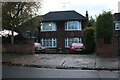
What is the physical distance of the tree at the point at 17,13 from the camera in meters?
22.7

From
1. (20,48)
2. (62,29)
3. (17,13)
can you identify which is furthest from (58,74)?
(62,29)

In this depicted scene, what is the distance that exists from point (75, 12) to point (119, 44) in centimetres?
2741

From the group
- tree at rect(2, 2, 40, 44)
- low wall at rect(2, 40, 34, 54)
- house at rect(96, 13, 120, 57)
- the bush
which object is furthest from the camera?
the bush

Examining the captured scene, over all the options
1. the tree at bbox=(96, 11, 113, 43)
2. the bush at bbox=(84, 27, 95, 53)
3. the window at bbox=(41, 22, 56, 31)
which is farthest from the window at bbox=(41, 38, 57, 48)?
the tree at bbox=(96, 11, 113, 43)

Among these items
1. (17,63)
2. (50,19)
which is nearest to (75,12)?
(50,19)

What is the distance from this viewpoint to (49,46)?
49.1 meters

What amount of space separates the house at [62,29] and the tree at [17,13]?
23.5 meters

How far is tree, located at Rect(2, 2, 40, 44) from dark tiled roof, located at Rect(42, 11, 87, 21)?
24.0m

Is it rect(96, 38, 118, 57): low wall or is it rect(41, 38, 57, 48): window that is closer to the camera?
rect(96, 38, 118, 57): low wall

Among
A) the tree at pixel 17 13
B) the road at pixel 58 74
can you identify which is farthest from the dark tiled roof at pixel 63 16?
the road at pixel 58 74

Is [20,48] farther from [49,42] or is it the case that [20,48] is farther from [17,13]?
[49,42]

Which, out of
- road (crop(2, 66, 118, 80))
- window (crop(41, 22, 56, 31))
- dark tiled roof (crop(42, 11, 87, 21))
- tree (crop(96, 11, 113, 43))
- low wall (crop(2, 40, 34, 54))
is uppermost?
dark tiled roof (crop(42, 11, 87, 21))

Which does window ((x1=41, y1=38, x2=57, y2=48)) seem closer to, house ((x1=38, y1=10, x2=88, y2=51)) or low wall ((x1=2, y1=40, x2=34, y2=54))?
house ((x1=38, y1=10, x2=88, y2=51))

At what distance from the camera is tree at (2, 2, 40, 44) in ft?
74.5
